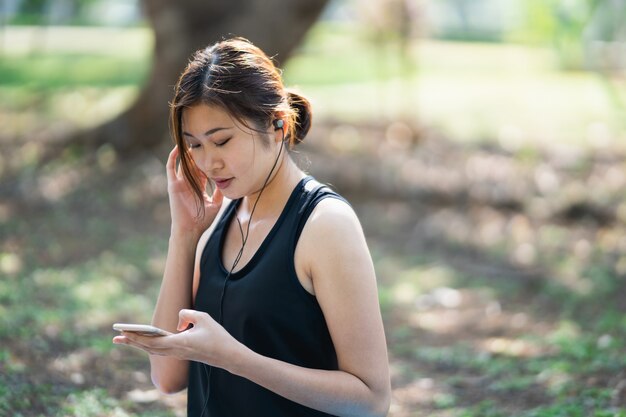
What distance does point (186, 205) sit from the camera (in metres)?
2.84

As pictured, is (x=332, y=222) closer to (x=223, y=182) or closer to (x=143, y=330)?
(x=223, y=182)

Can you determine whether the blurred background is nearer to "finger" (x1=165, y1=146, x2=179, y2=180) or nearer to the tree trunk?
the tree trunk

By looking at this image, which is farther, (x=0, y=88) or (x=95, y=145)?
(x=0, y=88)

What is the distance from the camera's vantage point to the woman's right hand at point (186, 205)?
111 inches

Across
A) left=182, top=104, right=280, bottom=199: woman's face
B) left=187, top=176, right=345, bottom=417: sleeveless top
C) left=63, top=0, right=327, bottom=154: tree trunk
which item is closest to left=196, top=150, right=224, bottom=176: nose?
left=182, top=104, right=280, bottom=199: woman's face

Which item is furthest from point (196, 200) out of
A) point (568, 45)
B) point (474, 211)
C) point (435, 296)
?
point (568, 45)

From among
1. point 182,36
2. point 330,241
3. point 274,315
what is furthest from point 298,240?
point 182,36

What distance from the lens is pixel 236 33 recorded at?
1009cm

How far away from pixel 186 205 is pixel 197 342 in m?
0.66

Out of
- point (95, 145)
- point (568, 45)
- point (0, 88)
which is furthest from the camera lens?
point (568, 45)

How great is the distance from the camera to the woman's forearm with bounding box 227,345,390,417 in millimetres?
2363

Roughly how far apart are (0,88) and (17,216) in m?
8.55

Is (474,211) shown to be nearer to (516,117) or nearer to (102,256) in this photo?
(102,256)

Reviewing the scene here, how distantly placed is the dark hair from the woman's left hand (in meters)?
0.57
